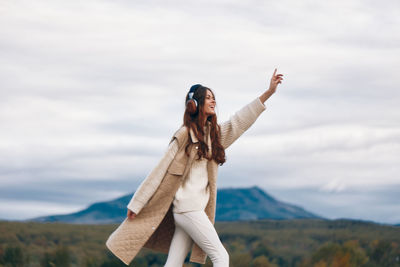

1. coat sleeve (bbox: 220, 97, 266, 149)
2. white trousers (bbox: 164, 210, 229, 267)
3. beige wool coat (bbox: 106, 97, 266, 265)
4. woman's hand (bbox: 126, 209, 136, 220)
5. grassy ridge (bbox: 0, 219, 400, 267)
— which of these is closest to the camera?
white trousers (bbox: 164, 210, 229, 267)

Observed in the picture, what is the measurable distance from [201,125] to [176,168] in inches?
18.6

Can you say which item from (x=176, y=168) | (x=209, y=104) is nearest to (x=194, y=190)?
(x=176, y=168)

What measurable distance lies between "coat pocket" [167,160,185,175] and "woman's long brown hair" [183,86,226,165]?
13 cm

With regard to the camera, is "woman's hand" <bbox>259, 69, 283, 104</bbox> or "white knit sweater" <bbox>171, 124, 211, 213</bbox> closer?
"white knit sweater" <bbox>171, 124, 211, 213</bbox>

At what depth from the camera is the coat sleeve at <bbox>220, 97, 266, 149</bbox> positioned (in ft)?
22.8

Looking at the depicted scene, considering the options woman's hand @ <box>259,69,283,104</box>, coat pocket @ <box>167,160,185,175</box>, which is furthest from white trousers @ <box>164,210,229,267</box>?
woman's hand @ <box>259,69,283,104</box>

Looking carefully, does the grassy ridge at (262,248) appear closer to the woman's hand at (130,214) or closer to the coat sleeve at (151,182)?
the woman's hand at (130,214)

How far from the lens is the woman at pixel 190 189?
6582 millimetres

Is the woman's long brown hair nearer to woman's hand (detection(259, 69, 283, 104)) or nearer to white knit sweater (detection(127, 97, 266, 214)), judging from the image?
white knit sweater (detection(127, 97, 266, 214))

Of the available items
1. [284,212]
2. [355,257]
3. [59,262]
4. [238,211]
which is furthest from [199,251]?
[284,212]

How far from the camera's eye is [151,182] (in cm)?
668

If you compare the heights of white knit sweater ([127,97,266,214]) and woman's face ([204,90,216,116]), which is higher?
woman's face ([204,90,216,116])

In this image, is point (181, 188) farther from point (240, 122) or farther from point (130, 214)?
point (240, 122)

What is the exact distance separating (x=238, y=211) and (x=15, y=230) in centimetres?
8225
